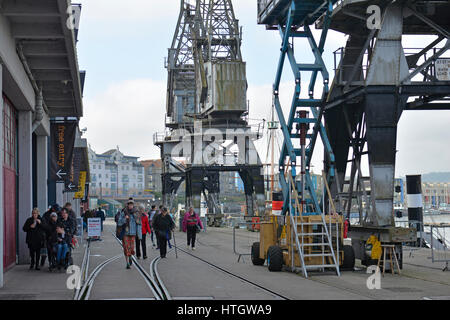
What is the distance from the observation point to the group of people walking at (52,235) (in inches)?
746

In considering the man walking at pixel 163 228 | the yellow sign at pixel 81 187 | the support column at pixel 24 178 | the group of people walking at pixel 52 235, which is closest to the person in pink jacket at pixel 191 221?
Answer: the man walking at pixel 163 228

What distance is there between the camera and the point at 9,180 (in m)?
19.7

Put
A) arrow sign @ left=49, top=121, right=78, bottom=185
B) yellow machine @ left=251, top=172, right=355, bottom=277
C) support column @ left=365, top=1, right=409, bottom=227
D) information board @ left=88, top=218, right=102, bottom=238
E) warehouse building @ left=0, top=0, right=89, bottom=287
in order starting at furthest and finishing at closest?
information board @ left=88, top=218, right=102, bottom=238 < arrow sign @ left=49, top=121, right=78, bottom=185 < support column @ left=365, top=1, right=409, bottom=227 < yellow machine @ left=251, top=172, right=355, bottom=277 < warehouse building @ left=0, top=0, right=89, bottom=287

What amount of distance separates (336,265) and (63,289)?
6966 mm

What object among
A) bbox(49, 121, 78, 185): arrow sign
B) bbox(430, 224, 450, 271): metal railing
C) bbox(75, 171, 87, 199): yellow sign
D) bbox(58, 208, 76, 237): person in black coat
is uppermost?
bbox(49, 121, 78, 185): arrow sign

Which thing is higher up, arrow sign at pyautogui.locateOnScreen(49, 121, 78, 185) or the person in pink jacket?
arrow sign at pyautogui.locateOnScreen(49, 121, 78, 185)

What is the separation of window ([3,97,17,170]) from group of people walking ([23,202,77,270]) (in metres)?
1.84

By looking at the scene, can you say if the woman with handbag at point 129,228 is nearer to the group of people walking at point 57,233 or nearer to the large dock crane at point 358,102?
the group of people walking at point 57,233

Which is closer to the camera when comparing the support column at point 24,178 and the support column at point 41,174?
the support column at point 24,178

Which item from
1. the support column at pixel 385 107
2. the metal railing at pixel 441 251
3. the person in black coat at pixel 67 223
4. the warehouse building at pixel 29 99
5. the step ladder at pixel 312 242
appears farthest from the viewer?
the metal railing at pixel 441 251

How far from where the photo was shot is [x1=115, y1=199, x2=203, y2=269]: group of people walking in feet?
68.0

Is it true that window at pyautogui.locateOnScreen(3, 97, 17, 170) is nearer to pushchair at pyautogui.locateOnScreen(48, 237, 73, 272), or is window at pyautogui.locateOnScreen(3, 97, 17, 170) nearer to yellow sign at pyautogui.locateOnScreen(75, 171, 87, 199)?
pushchair at pyautogui.locateOnScreen(48, 237, 73, 272)

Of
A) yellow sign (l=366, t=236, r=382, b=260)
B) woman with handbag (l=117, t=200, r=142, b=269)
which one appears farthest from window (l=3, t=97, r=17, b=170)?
yellow sign (l=366, t=236, r=382, b=260)
